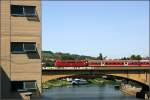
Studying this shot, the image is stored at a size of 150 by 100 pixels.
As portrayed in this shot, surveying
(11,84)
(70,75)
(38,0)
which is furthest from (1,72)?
(70,75)

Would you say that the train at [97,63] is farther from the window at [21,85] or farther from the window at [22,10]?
the window at [22,10]

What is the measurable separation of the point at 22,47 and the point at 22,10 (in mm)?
2978

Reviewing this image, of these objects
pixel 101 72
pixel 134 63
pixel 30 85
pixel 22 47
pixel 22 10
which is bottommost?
pixel 30 85

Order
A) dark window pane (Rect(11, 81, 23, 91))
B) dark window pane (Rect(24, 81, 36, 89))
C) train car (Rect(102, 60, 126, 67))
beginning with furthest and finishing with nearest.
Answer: train car (Rect(102, 60, 126, 67))
dark window pane (Rect(24, 81, 36, 89))
dark window pane (Rect(11, 81, 23, 91))

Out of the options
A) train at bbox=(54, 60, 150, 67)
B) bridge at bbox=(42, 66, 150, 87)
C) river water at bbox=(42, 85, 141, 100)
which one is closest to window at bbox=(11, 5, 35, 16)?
river water at bbox=(42, 85, 141, 100)

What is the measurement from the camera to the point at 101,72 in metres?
69.6

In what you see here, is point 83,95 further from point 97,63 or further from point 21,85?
point 21,85

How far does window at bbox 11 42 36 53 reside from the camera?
36.2 metres

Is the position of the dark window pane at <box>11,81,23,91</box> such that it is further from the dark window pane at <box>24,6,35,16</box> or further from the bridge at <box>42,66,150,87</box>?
the bridge at <box>42,66,150,87</box>

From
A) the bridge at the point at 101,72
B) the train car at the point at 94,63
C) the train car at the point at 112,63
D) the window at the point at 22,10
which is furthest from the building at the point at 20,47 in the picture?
the train car at the point at 112,63

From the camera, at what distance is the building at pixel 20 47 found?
35750 mm

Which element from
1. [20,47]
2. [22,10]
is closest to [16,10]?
[22,10]

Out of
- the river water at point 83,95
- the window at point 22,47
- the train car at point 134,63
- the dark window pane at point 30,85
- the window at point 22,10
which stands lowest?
the river water at point 83,95

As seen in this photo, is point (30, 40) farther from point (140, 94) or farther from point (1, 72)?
point (140, 94)
